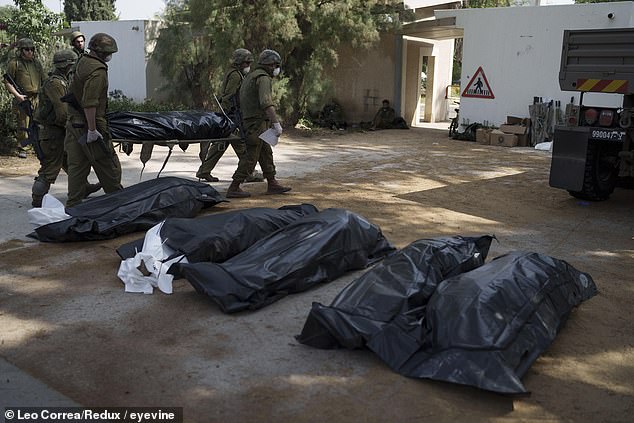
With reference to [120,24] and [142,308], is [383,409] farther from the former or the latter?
[120,24]

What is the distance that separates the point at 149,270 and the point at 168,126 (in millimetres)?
2694

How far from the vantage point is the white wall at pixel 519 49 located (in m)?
12.8

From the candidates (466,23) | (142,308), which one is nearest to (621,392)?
(142,308)

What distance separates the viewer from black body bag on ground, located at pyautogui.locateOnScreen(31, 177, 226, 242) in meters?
5.84

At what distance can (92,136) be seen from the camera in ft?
20.4

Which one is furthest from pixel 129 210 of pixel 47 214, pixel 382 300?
pixel 382 300

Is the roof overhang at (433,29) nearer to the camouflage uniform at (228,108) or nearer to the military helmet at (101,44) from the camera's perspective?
the camouflage uniform at (228,108)

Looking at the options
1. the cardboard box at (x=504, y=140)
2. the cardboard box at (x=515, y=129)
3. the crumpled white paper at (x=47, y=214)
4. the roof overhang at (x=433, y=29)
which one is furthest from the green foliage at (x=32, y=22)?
the cardboard box at (x=515, y=129)

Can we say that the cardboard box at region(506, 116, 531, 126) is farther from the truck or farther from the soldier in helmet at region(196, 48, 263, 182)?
the soldier in helmet at region(196, 48, 263, 182)

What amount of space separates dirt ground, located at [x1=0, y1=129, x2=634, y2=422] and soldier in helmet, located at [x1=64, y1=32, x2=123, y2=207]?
91cm

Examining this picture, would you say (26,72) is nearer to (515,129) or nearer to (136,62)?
(136,62)

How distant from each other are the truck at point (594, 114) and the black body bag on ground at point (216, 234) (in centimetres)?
352

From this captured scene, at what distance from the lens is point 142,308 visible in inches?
173

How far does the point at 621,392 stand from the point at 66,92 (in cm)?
603
